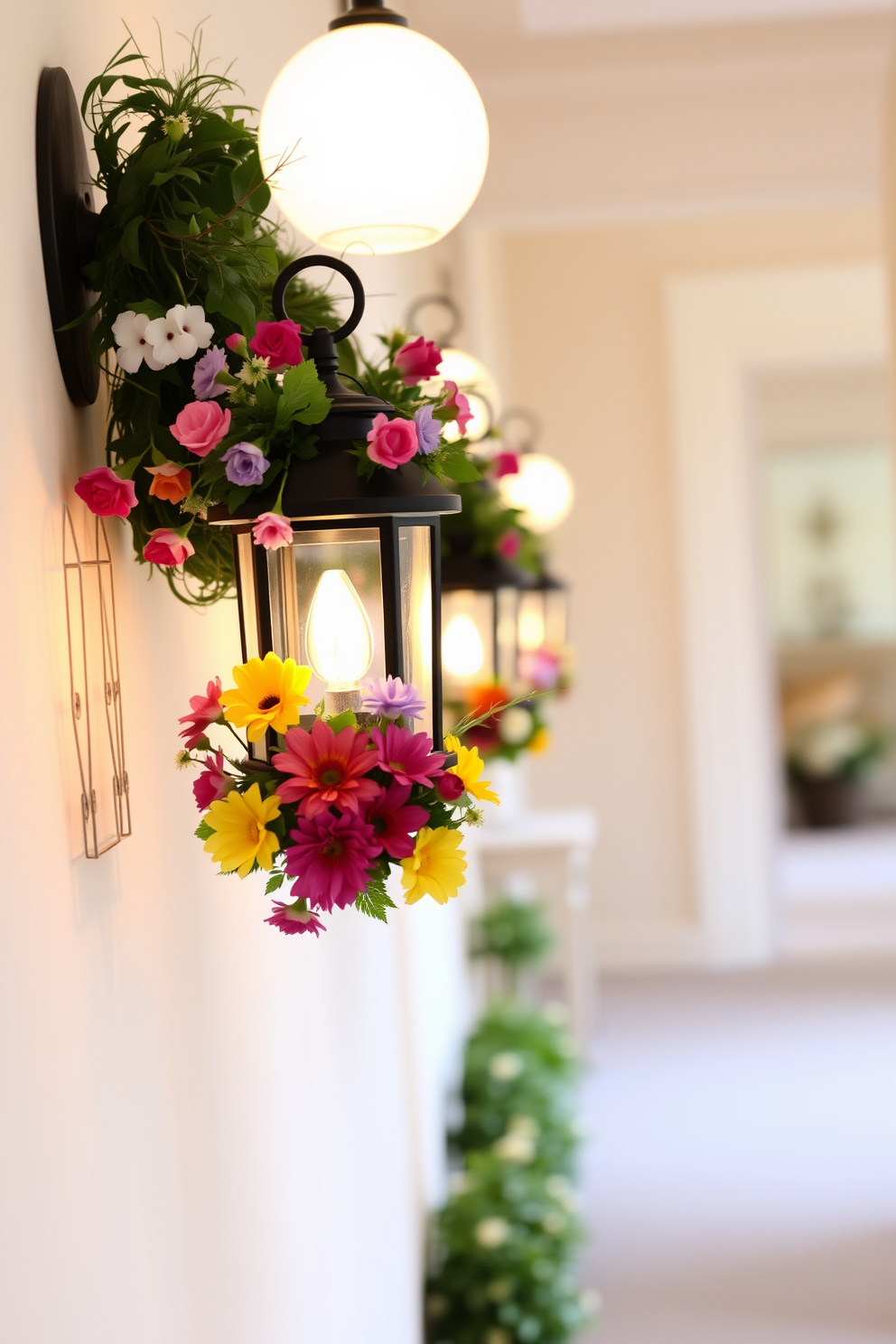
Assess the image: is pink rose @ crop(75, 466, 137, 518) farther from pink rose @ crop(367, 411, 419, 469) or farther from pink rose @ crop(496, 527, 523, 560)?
pink rose @ crop(496, 527, 523, 560)

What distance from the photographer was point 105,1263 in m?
0.90

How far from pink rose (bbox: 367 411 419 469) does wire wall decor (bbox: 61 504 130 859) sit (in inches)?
8.5

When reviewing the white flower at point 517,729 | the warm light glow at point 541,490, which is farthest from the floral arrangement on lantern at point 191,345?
the warm light glow at point 541,490

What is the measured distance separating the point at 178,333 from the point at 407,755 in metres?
0.33

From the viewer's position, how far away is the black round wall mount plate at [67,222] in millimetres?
874

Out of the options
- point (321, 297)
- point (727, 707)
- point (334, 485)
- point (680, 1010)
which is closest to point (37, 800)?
point (334, 485)

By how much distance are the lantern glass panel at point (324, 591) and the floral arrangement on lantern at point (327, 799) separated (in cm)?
4

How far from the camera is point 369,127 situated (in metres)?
1.10

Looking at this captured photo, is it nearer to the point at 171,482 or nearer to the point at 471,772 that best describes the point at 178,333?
the point at 171,482

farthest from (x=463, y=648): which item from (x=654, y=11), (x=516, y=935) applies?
(x=516, y=935)

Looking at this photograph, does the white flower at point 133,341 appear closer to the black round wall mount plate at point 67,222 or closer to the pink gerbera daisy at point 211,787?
the black round wall mount plate at point 67,222

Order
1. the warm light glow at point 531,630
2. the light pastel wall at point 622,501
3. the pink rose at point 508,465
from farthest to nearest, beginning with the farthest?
the light pastel wall at point 622,501 < the warm light glow at point 531,630 < the pink rose at point 508,465

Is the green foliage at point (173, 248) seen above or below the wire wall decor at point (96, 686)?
above

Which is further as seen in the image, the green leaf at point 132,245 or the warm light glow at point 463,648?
the warm light glow at point 463,648
